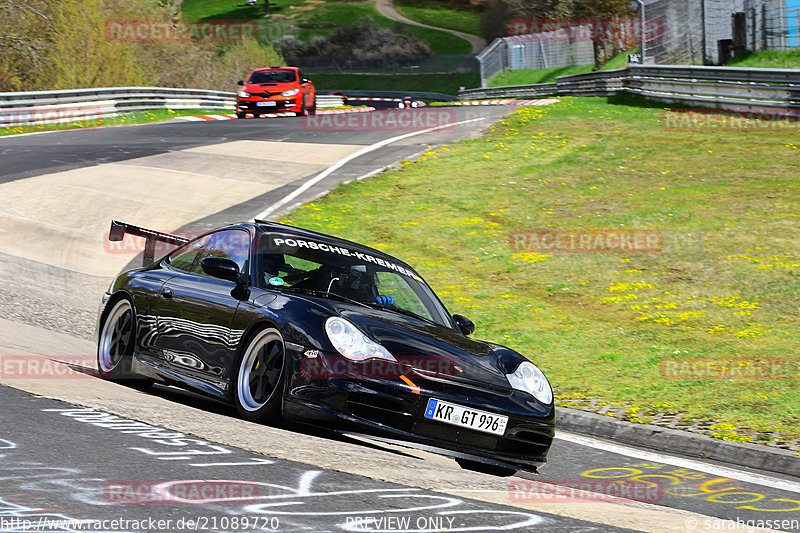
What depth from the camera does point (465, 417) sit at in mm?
6309

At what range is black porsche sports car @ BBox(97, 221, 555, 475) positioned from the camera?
20.3 feet

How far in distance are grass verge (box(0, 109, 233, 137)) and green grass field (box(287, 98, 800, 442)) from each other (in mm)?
13032

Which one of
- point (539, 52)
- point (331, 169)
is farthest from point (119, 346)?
point (539, 52)

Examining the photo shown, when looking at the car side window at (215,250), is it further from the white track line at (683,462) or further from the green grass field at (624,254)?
the green grass field at (624,254)

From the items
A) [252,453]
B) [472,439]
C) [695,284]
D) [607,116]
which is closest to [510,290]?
[695,284]

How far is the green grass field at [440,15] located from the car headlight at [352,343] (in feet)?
319

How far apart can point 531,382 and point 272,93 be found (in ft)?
97.8

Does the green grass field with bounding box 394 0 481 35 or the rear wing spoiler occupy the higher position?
the green grass field with bounding box 394 0 481 35

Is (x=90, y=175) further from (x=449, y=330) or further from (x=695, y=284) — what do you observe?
(x=449, y=330)

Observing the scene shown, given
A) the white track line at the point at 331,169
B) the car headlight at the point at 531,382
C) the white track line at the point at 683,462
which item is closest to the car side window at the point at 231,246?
the car headlight at the point at 531,382

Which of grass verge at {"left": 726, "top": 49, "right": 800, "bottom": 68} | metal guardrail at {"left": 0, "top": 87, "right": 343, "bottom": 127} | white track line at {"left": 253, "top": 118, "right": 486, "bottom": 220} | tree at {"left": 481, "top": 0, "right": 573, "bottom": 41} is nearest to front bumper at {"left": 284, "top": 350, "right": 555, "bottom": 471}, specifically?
white track line at {"left": 253, "top": 118, "right": 486, "bottom": 220}

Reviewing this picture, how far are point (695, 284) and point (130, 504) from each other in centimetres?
1121

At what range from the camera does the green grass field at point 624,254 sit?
998cm

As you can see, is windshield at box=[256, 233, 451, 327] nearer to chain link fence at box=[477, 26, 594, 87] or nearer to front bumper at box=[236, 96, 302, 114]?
front bumper at box=[236, 96, 302, 114]
